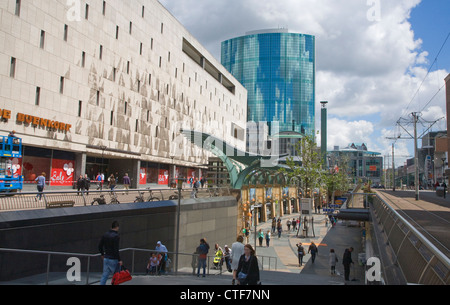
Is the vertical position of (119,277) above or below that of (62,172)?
below

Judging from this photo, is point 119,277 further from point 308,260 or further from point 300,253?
point 308,260

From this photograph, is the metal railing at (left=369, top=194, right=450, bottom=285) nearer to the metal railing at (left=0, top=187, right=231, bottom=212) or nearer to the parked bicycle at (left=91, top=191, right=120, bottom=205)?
the metal railing at (left=0, top=187, right=231, bottom=212)

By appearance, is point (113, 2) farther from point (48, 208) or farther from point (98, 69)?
point (48, 208)

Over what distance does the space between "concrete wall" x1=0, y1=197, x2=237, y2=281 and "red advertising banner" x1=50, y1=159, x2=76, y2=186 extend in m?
15.5

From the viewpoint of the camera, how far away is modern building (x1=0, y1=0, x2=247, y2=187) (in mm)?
25547

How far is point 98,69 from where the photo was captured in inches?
1310

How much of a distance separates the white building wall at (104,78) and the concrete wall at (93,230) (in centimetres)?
1428

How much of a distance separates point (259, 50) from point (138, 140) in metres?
122

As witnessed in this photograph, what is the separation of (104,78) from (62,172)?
34.6 ft

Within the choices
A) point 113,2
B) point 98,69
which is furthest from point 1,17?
point 113,2

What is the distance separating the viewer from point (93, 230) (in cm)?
1292

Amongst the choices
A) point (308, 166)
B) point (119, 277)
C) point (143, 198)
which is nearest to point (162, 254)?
point (143, 198)

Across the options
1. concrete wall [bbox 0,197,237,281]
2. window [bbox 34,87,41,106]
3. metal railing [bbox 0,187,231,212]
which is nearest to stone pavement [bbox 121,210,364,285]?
concrete wall [bbox 0,197,237,281]

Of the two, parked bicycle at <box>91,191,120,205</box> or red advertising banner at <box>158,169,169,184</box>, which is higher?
red advertising banner at <box>158,169,169,184</box>
